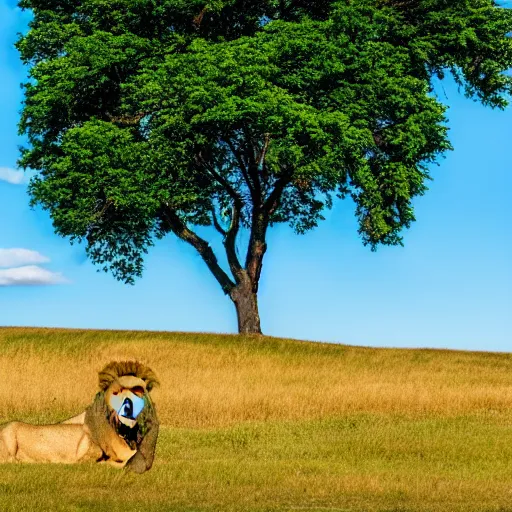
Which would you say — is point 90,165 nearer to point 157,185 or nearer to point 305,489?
point 157,185

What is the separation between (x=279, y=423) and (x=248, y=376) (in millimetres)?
6854

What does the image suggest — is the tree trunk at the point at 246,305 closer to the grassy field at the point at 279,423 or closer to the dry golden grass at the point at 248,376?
the grassy field at the point at 279,423

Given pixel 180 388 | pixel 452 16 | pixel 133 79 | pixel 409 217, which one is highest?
pixel 452 16

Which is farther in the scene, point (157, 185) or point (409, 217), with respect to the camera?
point (409, 217)

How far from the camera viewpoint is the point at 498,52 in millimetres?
36094

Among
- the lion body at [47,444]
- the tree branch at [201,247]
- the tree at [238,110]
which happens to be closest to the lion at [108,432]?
the lion body at [47,444]

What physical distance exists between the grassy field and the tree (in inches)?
186

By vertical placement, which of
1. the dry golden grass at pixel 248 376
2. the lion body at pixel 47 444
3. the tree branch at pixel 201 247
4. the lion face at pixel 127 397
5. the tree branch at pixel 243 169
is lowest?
the lion body at pixel 47 444

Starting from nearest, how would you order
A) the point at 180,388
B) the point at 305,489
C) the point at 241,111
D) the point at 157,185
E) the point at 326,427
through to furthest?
the point at 305,489, the point at 326,427, the point at 180,388, the point at 241,111, the point at 157,185

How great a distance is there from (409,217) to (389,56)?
236 inches

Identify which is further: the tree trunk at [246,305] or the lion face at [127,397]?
the tree trunk at [246,305]

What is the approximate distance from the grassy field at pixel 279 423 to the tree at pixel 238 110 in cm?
472

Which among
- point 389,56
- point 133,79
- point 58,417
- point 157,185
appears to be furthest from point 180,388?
point 389,56

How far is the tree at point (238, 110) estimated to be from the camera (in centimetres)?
3102
